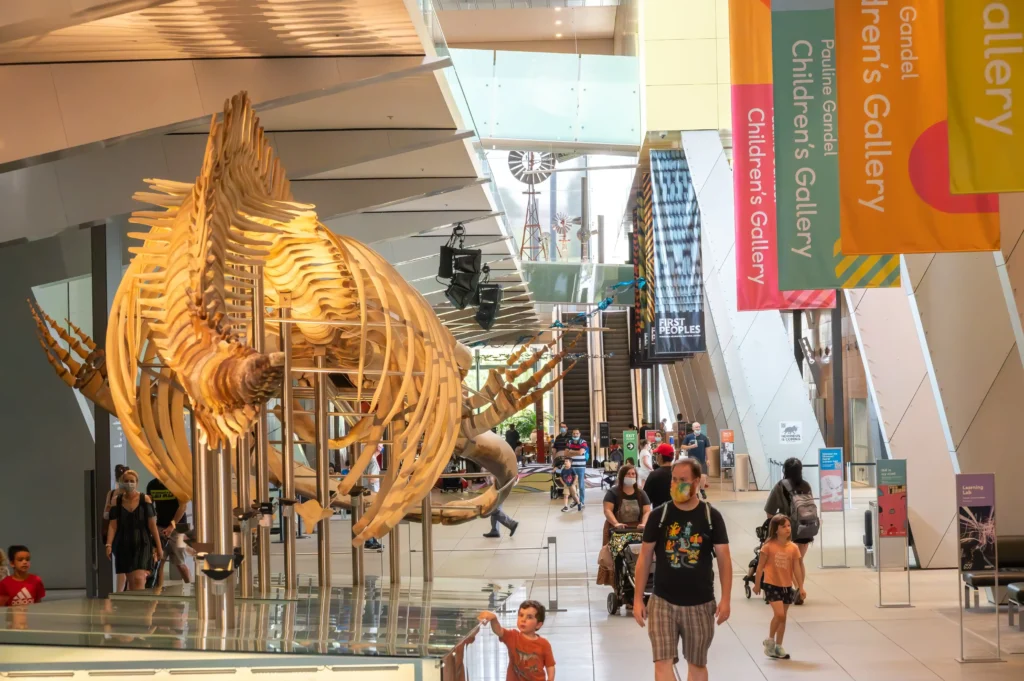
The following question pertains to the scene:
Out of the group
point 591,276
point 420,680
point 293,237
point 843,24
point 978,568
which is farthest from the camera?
point 591,276

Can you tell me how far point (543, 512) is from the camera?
21.6 metres

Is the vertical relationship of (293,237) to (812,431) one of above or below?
above

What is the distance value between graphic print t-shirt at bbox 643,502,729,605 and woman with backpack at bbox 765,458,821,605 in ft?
17.3

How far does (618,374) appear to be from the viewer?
142ft

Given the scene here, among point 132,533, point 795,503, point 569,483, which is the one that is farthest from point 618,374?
point 132,533

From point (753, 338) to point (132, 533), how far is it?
14.7m

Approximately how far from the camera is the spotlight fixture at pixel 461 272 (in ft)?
50.9

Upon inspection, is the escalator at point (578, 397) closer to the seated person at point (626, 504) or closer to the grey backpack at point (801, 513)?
the grey backpack at point (801, 513)

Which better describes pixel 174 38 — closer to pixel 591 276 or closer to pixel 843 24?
pixel 843 24

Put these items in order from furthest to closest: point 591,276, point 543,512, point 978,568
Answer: point 591,276, point 543,512, point 978,568

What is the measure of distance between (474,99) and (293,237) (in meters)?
17.5

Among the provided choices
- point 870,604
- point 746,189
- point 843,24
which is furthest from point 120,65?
point 746,189

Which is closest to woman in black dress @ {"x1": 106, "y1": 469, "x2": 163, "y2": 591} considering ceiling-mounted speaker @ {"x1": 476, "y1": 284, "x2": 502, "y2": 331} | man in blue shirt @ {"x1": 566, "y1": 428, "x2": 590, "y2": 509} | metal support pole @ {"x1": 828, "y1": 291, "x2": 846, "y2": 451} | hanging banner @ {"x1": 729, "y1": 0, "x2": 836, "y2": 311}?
hanging banner @ {"x1": 729, "y1": 0, "x2": 836, "y2": 311}

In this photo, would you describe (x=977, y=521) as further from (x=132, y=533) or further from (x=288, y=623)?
(x=132, y=533)
